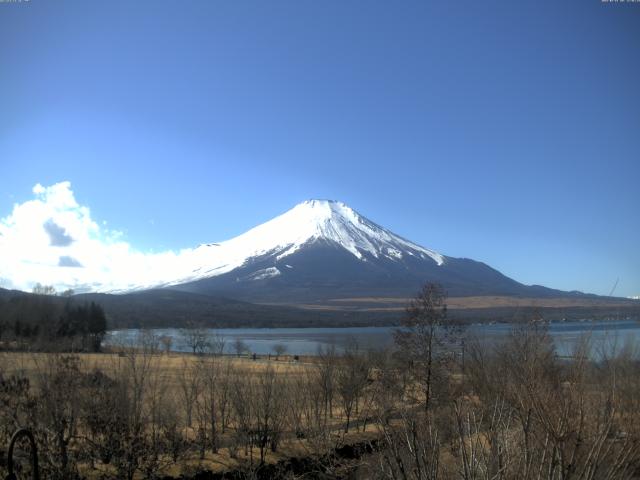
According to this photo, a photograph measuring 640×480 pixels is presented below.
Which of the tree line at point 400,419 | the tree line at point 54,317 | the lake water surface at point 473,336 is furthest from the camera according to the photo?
the tree line at point 54,317

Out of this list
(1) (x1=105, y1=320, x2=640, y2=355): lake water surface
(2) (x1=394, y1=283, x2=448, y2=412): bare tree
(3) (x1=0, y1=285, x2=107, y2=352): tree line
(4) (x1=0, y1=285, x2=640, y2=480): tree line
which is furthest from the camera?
(3) (x1=0, y1=285, x2=107, y2=352): tree line

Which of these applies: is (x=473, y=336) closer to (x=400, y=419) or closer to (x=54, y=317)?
(x=400, y=419)

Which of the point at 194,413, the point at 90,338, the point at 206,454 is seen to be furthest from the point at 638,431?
the point at 90,338

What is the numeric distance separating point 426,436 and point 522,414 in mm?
1355

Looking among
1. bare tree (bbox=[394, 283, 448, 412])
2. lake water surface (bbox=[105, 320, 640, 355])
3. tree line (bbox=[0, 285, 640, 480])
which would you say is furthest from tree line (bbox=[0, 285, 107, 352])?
tree line (bbox=[0, 285, 640, 480])

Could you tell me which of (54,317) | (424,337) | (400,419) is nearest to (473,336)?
(424,337)

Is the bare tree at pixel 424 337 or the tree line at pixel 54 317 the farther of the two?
the tree line at pixel 54 317

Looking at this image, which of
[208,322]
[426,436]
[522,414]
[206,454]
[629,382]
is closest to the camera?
[522,414]

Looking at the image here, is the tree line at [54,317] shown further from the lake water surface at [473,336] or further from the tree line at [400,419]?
the tree line at [400,419]

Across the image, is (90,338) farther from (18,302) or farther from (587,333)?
(587,333)

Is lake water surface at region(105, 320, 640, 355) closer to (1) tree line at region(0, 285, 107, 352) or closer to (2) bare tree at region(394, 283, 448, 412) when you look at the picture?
(2) bare tree at region(394, 283, 448, 412)

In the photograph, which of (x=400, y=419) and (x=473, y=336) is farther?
(x=473, y=336)

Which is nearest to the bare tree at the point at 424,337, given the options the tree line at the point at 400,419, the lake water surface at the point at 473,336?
the tree line at the point at 400,419

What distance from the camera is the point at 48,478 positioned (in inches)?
479
